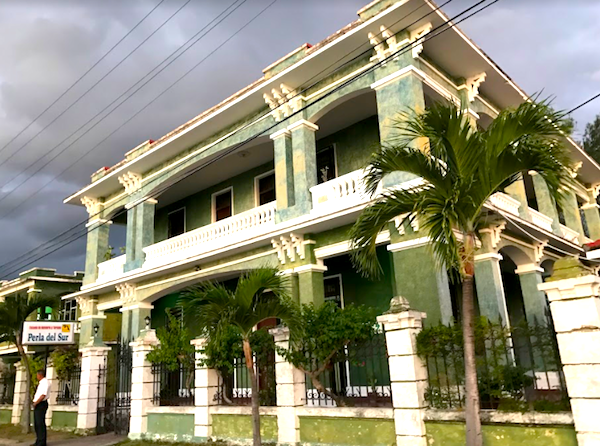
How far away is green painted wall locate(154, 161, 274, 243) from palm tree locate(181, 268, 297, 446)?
9.14 m

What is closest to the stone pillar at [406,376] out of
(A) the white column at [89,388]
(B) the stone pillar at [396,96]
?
(B) the stone pillar at [396,96]

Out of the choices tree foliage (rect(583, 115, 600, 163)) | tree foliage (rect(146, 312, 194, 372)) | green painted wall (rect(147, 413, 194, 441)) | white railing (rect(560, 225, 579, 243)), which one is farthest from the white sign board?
tree foliage (rect(583, 115, 600, 163))

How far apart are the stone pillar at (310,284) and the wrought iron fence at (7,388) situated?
13584mm

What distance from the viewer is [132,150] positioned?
1873 cm

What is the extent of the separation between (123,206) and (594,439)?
1742 cm

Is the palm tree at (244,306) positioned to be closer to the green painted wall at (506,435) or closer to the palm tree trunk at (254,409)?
the palm tree trunk at (254,409)

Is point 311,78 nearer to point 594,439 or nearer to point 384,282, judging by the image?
point 384,282

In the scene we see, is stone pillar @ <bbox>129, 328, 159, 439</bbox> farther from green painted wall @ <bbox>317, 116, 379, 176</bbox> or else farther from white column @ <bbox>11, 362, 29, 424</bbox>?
white column @ <bbox>11, 362, 29, 424</bbox>

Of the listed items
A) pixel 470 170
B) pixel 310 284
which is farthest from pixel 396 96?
pixel 470 170

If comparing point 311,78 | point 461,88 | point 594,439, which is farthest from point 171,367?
point 461,88

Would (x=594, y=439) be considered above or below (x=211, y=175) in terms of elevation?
below

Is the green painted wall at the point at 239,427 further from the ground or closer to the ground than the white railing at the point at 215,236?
closer to the ground

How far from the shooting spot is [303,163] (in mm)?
13320

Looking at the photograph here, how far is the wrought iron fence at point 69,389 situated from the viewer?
16.3 m
